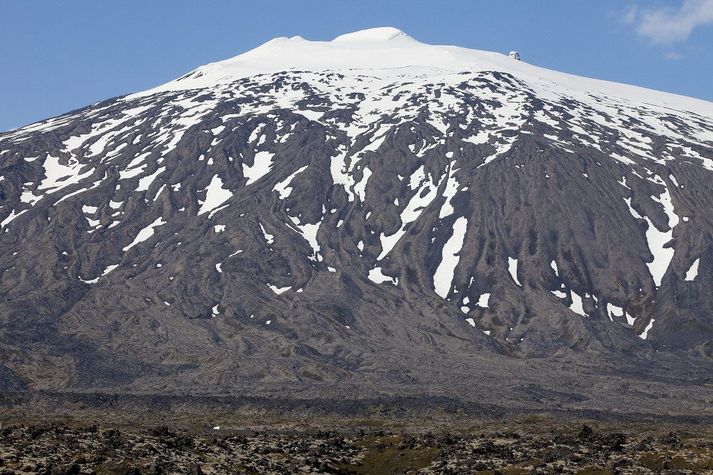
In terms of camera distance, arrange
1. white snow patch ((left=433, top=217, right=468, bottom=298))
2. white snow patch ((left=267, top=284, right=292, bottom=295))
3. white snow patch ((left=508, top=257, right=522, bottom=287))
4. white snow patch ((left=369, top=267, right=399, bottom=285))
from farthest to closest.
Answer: white snow patch ((left=508, top=257, right=522, bottom=287)) → white snow patch ((left=433, top=217, right=468, bottom=298)) → white snow patch ((left=369, top=267, right=399, bottom=285)) → white snow patch ((left=267, top=284, right=292, bottom=295))

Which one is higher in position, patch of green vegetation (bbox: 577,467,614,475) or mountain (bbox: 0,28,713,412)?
mountain (bbox: 0,28,713,412)

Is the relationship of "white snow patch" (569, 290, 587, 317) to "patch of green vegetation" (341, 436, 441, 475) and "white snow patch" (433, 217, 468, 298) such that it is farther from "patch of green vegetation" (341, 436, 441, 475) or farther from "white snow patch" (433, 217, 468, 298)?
"patch of green vegetation" (341, 436, 441, 475)

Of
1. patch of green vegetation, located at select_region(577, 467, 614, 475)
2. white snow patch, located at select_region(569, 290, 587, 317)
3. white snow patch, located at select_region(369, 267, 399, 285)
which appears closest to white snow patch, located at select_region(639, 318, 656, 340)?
white snow patch, located at select_region(569, 290, 587, 317)

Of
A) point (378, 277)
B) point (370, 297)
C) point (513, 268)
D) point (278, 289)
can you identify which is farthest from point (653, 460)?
point (513, 268)

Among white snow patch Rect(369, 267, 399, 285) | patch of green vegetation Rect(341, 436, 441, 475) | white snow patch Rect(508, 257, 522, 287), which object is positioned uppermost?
white snow patch Rect(508, 257, 522, 287)

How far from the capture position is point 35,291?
533 ft

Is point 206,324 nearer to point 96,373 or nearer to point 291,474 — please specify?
point 96,373

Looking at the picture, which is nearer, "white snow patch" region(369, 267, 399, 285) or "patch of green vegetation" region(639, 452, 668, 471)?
"patch of green vegetation" region(639, 452, 668, 471)

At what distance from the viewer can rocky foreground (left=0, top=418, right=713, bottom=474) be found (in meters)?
45.6

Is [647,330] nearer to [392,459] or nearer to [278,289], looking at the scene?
[278,289]

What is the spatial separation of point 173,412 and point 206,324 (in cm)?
5156

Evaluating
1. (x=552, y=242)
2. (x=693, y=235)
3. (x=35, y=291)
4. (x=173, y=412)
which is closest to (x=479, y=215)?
(x=552, y=242)

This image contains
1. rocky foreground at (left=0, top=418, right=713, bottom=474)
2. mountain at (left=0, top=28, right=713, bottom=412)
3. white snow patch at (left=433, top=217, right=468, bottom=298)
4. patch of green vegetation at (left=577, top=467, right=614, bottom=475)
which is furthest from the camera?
white snow patch at (left=433, top=217, right=468, bottom=298)

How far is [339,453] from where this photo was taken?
2285 inches
